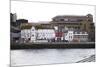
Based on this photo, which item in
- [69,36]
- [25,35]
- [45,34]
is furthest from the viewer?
[69,36]

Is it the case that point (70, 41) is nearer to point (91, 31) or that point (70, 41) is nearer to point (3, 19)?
point (91, 31)

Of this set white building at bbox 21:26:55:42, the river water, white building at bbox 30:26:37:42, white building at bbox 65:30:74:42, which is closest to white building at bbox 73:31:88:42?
white building at bbox 65:30:74:42

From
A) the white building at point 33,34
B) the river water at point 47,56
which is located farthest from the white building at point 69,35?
the white building at point 33,34

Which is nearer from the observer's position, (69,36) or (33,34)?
(33,34)

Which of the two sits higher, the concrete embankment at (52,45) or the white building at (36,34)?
the white building at (36,34)

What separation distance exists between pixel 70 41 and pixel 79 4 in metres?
0.57

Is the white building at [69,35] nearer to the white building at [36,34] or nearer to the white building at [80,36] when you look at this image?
the white building at [80,36]

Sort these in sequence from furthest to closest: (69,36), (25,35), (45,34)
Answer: (69,36), (45,34), (25,35)

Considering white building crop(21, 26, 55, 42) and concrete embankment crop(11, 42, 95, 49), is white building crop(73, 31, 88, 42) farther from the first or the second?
white building crop(21, 26, 55, 42)

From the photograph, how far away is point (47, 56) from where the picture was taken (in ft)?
9.38

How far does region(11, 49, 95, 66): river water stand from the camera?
271 centimetres

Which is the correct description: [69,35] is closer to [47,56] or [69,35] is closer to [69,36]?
[69,36]

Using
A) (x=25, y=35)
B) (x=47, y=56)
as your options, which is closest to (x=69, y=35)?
(x=47, y=56)

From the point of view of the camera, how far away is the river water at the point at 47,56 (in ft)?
8.90
